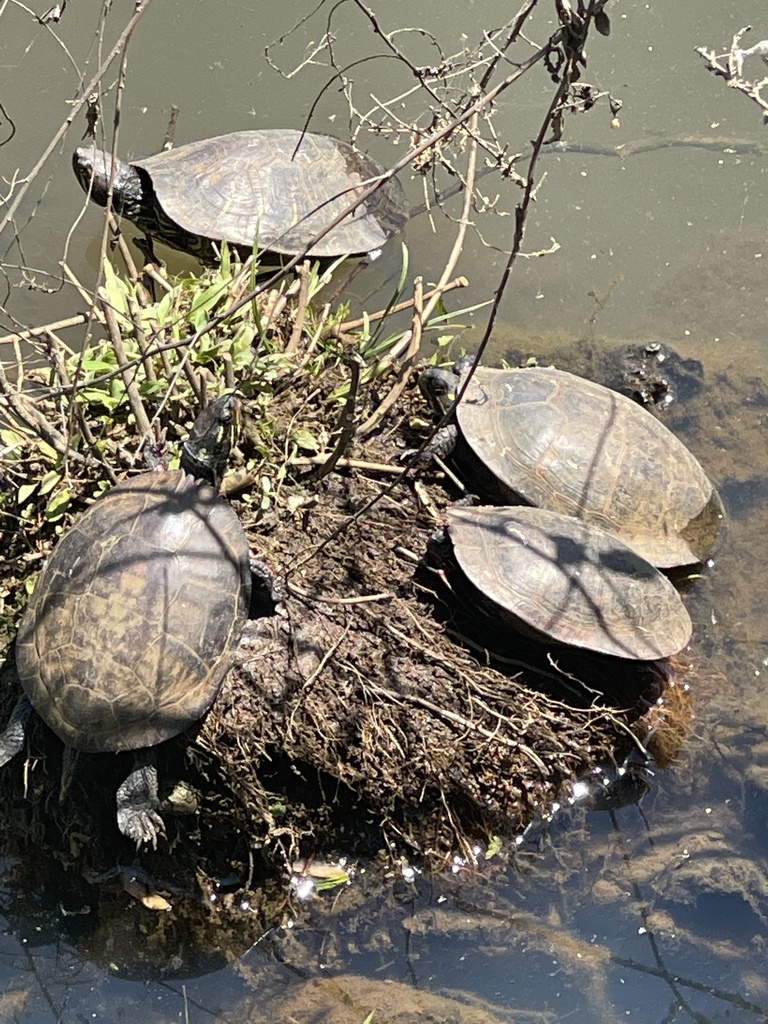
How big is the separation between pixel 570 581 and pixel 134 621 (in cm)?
163

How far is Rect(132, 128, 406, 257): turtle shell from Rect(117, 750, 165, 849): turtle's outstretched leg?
2803mm

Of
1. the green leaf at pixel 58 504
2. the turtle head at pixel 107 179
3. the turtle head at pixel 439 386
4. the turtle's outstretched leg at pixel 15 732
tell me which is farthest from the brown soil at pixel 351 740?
the turtle head at pixel 107 179

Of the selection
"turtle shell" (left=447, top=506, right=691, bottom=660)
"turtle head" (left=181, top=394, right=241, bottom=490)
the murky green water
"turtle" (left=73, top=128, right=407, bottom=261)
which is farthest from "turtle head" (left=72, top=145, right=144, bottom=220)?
"turtle shell" (left=447, top=506, right=691, bottom=660)

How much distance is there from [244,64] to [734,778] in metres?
5.10

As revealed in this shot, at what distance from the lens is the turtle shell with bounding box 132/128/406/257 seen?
498 centimetres

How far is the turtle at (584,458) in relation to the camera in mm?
4043

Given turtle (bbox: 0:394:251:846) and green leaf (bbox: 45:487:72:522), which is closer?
turtle (bbox: 0:394:251:846)

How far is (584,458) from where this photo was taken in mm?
4078

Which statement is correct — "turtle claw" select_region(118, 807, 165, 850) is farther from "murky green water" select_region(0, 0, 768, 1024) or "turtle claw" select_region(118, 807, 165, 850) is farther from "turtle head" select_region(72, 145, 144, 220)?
"turtle head" select_region(72, 145, 144, 220)

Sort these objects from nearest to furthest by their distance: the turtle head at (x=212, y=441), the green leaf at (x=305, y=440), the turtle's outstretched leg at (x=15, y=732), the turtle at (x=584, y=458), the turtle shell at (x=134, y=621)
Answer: the turtle shell at (x=134, y=621)
the turtle's outstretched leg at (x=15, y=732)
the turtle head at (x=212, y=441)
the green leaf at (x=305, y=440)
the turtle at (x=584, y=458)

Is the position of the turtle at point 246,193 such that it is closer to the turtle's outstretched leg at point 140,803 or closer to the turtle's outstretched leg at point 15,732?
the turtle's outstretched leg at point 15,732

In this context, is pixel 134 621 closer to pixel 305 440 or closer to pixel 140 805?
pixel 140 805

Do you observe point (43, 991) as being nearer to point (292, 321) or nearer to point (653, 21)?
point (292, 321)

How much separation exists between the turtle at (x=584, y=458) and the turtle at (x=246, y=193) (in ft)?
4.51
